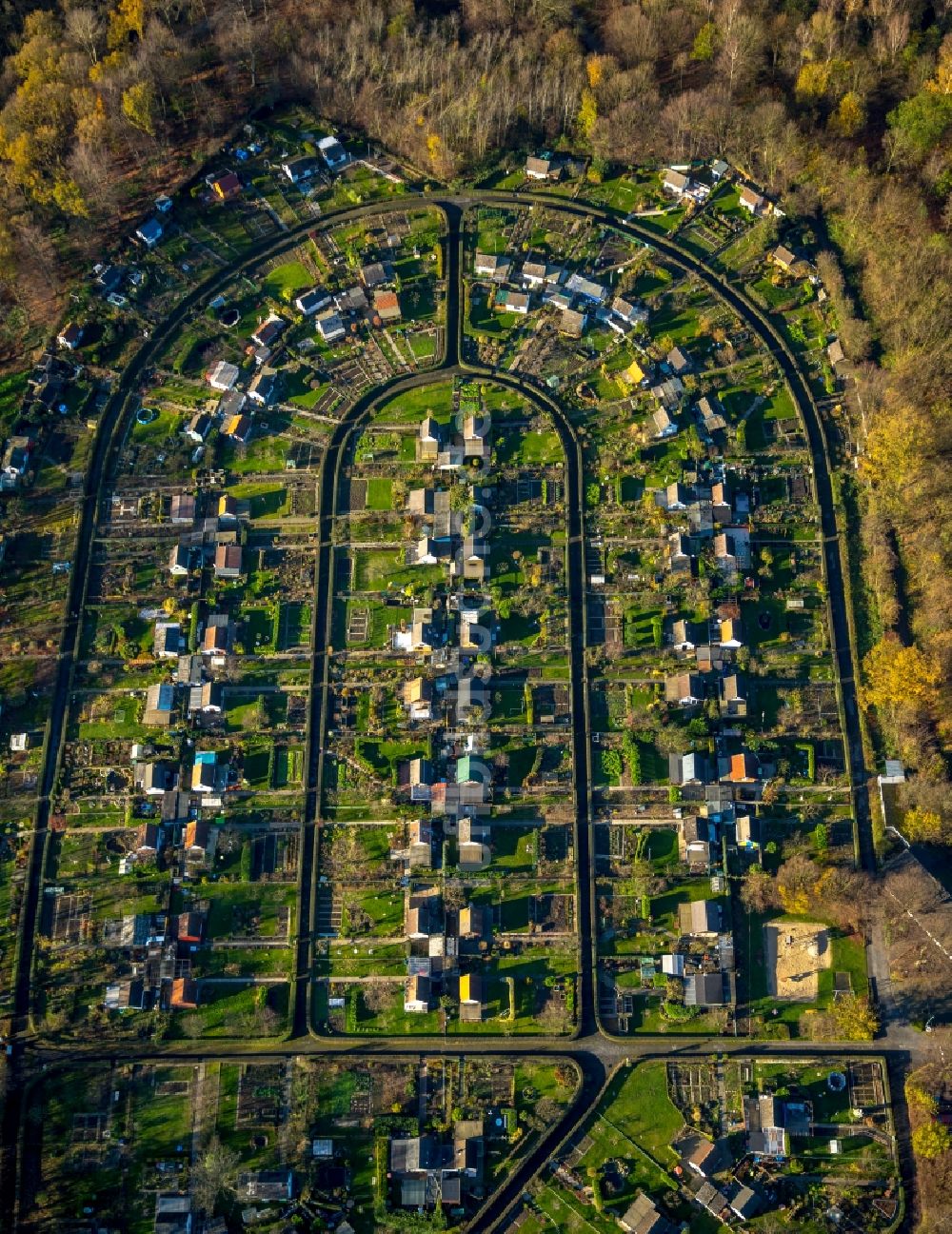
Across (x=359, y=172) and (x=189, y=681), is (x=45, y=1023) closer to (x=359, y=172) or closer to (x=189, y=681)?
(x=189, y=681)

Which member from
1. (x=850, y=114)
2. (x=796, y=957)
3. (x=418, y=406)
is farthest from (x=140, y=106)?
(x=796, y=957)

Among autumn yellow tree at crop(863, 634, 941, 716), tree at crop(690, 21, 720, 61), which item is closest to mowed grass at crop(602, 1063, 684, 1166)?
autumn yellow tree at crop(863, 634, 941, 716)

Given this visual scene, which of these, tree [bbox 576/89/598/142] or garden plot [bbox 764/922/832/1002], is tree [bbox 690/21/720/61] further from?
garden plot [bbox 764/922/832/1002]

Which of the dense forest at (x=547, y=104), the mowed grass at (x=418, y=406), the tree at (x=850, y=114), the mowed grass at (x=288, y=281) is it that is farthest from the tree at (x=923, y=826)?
the mowed grass at (x=288, y=281)

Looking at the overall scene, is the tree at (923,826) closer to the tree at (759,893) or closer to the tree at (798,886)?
the tree at (798,886)

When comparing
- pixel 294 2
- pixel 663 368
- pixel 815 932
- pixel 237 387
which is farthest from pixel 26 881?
pixel 294 2
